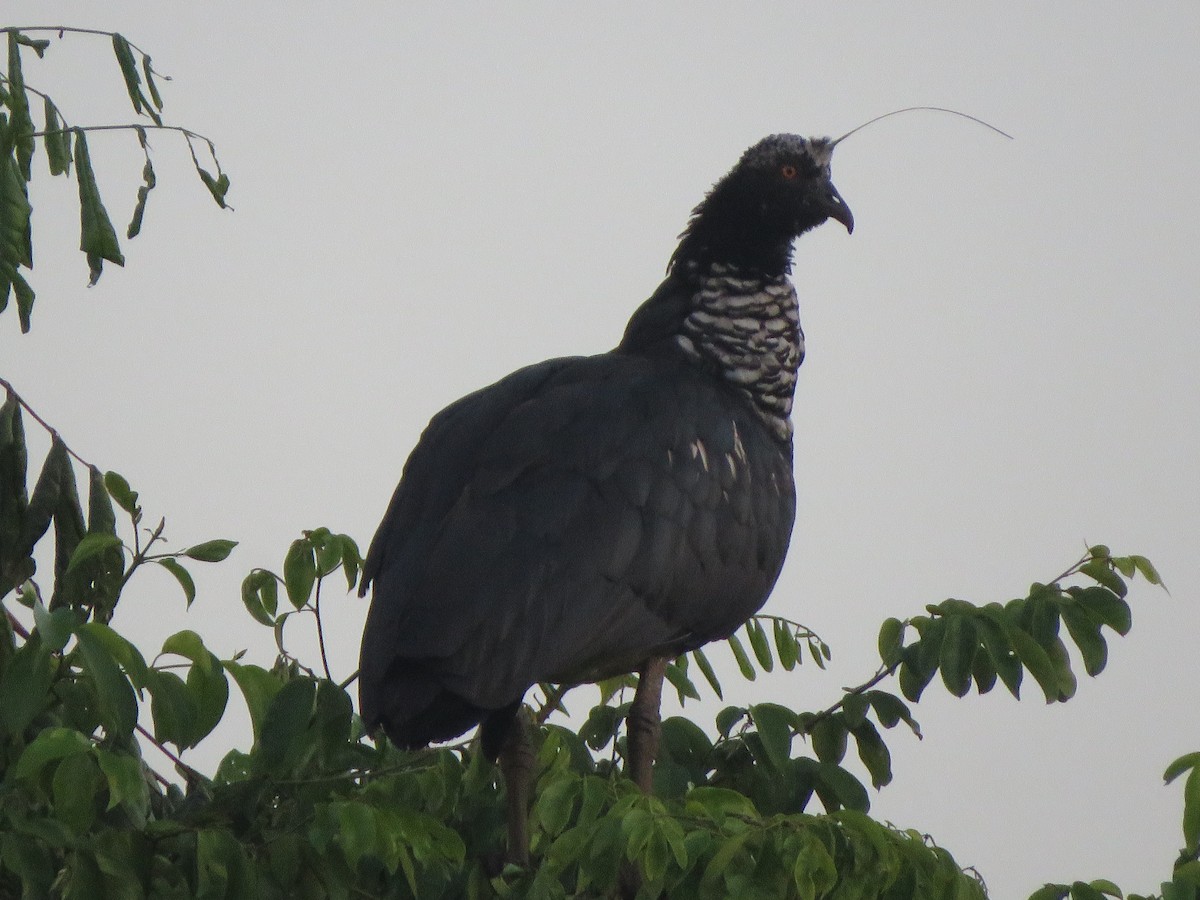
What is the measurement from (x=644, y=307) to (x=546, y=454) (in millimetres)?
1327

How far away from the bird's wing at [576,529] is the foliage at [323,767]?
0.22 meters

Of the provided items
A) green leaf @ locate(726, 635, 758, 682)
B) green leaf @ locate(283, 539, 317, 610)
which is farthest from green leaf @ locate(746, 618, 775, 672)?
green leaf @ locate(283, 539, 317, 610)

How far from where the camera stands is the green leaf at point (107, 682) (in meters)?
2.73

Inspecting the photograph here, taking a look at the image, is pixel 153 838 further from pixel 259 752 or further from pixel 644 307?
pixel 644 307

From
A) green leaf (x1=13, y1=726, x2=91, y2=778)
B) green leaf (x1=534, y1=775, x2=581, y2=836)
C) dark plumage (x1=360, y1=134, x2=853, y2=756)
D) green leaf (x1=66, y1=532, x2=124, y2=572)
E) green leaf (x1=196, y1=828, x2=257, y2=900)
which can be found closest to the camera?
green leaf (x1=13, y1=726, x2=91, y2=778)

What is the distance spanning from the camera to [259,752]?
126 inches

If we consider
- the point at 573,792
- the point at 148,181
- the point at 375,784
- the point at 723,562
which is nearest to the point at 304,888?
the point at 375,784

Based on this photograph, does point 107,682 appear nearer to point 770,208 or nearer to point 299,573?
point 299,573

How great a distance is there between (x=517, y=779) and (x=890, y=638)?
1084mm

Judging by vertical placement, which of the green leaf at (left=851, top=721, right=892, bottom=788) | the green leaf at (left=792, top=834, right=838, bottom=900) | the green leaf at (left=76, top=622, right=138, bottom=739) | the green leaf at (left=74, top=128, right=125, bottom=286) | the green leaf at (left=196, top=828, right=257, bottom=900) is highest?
the green leaf at (left=74, top=128, right=125, bottom=286)

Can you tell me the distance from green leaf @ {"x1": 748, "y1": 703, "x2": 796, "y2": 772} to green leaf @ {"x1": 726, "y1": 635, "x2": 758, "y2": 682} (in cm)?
77

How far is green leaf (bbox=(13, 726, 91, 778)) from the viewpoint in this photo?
2.66 metres

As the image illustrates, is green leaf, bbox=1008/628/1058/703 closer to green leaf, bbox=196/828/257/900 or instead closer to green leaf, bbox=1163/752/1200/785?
green leaf, bbox=1163/752/1200/785

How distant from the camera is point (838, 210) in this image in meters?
5.80
